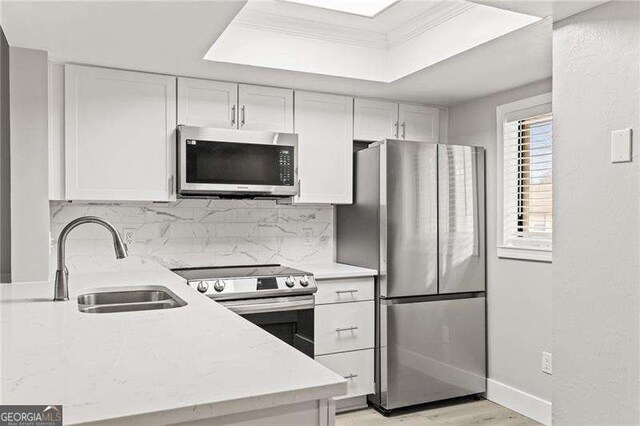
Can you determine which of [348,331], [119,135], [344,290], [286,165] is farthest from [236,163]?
[348,331]

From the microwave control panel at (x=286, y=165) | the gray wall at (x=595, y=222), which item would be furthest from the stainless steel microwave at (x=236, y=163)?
the gray wall at (x=595, y=222)

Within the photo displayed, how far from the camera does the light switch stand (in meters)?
1.97

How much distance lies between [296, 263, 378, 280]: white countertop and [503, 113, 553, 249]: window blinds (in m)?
1.01

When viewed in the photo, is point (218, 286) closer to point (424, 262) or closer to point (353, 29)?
point (424, 262)

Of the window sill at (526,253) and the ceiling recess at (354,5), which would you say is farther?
the window sill at (526,253)

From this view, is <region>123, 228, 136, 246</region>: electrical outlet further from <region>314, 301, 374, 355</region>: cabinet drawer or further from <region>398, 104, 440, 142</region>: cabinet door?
<region>398, 104, 440, 142</region>: cabinet door

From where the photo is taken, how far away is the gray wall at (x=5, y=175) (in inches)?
102

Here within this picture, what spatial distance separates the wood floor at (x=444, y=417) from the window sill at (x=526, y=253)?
1.02 m

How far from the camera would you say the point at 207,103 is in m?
3.30

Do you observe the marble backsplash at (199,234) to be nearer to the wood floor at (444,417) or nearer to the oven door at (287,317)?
the oven door at (287,317)

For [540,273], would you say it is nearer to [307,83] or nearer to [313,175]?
[313,175]

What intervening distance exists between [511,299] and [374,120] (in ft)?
5.19

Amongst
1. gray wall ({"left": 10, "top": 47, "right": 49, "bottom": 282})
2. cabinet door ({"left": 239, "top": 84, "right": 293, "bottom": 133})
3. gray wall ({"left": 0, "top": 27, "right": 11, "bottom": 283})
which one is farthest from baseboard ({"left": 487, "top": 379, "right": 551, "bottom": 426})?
gray wall ({"left": 0, "top": 27, "right": 11, "bottom": 283})

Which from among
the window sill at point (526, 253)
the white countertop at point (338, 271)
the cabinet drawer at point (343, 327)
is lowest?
the cabinet drawer at point (343, 327)
